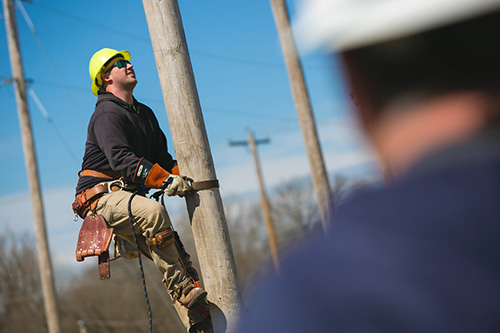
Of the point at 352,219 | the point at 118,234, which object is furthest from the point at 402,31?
the point at 118,234

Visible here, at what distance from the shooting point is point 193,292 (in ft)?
9.93

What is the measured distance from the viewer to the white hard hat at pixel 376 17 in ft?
2.11

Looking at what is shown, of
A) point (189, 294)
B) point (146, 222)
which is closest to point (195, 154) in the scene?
point (146, 222)

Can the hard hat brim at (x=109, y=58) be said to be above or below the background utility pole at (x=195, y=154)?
above

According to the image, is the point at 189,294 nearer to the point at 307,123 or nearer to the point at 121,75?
the point at 121,75

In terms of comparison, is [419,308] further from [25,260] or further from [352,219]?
[25,260]

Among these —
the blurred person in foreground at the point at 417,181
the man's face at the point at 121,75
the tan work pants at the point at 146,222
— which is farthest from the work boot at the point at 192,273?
the blurred person in foreground at the point at 417,181

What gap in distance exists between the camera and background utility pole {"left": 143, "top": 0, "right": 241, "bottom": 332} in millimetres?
2867

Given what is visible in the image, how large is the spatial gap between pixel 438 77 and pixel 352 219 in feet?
0.68

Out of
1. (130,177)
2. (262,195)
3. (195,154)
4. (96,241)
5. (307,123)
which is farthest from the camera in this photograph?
(262,195)

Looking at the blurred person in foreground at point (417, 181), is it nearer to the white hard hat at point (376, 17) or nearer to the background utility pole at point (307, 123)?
the white hard hat at point (376, 17)

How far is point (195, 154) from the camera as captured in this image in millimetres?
2967

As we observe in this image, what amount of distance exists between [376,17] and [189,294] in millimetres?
2570

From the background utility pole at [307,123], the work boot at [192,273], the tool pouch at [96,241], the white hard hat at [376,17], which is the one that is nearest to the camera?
the white hard hat at [376,17]
